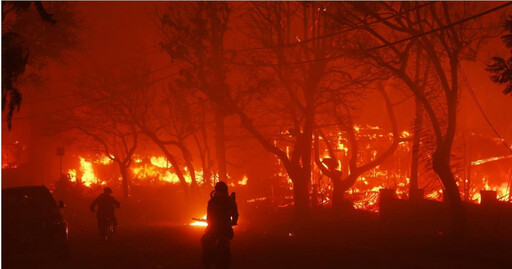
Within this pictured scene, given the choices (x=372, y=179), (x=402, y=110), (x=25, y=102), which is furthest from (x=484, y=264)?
(x=25, y=102)

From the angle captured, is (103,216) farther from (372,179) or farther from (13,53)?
(372,179)

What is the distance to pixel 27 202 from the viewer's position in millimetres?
13148

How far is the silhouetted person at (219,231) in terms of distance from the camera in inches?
400

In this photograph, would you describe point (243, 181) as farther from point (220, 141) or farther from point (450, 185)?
point (450, 185)

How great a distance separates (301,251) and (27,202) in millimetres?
6830

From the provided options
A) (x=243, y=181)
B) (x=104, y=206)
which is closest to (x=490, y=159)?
(x=243, y=181)

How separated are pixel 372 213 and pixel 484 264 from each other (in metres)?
13.5

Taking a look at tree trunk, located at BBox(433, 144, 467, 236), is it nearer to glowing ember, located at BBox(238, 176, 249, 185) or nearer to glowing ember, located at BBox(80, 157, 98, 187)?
glowing ember, located at BBox(238, 176, 249, 185)

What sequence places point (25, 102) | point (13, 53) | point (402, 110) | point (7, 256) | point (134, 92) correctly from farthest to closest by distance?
point (25, 102), point (402, 110), point (134, 92), point (7, 256), point (13, 53)

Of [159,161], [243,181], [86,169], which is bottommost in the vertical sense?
[243,181]

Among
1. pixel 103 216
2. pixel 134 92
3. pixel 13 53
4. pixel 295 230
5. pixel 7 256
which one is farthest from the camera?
pixel 134 92

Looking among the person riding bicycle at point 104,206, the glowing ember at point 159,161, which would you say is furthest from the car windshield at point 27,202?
the glowing ember at point 159,161

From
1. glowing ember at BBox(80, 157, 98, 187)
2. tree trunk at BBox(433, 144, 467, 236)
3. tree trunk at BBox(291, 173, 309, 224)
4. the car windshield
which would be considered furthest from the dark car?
glowing ember at BBox(80, 157, 98, 187)

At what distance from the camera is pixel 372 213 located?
85.0 ft
